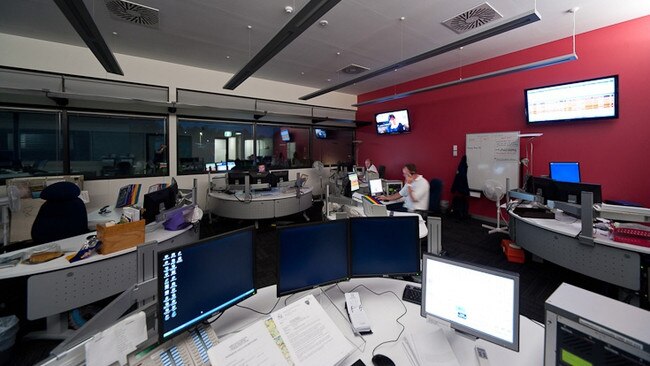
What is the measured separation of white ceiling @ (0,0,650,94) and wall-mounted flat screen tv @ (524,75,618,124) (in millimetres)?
748

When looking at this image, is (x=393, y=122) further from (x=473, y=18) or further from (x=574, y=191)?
(x=574, y=191)

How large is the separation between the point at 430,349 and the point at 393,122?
21.7 feet

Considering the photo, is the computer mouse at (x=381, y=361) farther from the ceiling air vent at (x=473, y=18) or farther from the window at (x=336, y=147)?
the window at (x=336, y=147)

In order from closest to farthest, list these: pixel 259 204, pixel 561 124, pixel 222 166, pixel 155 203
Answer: pixel 155 203, pixel 561 124, pixel 259 204, pixel 222 166

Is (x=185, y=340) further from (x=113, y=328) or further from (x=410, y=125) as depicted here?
(x=410, y=125)

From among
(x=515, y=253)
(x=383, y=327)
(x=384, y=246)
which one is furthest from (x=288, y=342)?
(x=515, y=253)

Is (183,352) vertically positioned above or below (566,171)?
below

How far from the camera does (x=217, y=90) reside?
5.89 metres

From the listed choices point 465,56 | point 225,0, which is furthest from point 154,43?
point 465,56

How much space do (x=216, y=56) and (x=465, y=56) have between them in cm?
505

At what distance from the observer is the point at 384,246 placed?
155 cm

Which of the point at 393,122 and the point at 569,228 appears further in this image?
the point at 393,122

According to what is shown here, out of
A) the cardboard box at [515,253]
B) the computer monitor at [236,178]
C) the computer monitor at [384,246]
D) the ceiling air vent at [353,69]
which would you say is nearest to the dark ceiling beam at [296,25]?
the computer monitor at [236,178]

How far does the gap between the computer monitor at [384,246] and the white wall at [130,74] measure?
5.38 meters
